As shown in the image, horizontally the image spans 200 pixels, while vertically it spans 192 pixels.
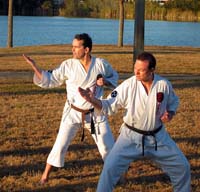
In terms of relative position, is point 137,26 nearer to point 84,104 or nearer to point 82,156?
point 82,156

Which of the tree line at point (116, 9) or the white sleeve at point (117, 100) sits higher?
the tree line at point (116, 9)

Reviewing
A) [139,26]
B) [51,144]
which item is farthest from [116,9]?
[51,144]

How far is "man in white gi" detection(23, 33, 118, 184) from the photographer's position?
6.44 metres

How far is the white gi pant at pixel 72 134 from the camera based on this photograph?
21.4 ft

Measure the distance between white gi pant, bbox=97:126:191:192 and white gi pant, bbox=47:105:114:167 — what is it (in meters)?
0.90

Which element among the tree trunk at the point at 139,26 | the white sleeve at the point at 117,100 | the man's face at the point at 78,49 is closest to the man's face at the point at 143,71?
Answer: the white sleeve at the point at 117,100

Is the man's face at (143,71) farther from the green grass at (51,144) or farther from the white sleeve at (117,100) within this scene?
the green grass at (51,144)

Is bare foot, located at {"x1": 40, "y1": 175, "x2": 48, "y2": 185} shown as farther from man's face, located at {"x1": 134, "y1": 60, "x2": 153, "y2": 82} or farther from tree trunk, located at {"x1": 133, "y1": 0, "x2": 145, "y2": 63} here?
tree trunk, located at {"x1": 133, "y1": 0, "x2": 145, "y2": 63}

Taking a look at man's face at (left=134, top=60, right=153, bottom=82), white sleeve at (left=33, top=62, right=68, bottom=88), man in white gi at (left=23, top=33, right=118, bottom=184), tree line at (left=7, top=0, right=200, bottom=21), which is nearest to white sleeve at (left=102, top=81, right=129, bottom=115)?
man's face at (left=134, top=60, right=153, bottom=82)

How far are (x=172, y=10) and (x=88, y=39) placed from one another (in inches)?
3095

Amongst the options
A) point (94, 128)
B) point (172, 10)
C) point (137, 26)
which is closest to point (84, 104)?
point (94, 128)

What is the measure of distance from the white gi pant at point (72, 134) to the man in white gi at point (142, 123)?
2.96ft

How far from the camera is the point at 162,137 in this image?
561 centimetres

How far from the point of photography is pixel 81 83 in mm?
6465
